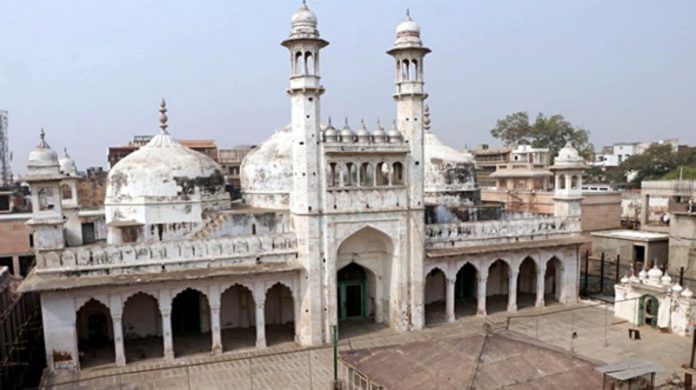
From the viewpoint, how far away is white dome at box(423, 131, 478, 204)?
25469 millimetres

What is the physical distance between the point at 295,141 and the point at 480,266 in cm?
Result: 838

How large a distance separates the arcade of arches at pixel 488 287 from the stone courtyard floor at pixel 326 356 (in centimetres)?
63

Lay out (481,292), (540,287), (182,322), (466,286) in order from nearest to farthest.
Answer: (182,322), (481,292), (540,287), (466,286)

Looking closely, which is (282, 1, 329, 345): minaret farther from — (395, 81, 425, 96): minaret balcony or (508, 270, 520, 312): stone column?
(508, 270, 520, 312): stone column

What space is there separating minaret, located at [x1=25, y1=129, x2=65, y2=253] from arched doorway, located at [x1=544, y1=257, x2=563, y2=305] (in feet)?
58.5

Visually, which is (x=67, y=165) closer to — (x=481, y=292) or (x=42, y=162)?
(x=42, y=162)

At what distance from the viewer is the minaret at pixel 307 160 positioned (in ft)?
55.7

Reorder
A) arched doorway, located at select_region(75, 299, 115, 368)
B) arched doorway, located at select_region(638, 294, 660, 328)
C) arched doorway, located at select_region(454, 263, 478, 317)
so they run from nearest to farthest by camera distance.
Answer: arched doorway, located at select_region(75, 299, 115, 368)
arched doorway, located at select_region(638, 294, 660, 328)
arched doorway, located at select_region(454, 263, 478, 317)

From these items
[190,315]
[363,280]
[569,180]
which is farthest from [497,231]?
[190,315]

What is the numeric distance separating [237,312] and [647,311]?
14386mm

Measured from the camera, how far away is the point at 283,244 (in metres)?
17.6

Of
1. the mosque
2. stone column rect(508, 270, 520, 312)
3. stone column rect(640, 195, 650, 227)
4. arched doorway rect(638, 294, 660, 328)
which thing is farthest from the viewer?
stone column rect(640, 195, 650, 227)

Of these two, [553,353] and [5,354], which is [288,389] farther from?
[5,354]

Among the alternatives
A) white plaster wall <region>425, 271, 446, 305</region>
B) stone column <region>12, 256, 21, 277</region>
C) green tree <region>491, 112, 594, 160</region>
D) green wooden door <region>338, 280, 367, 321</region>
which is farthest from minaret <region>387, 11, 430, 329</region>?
green tree <region>491, 112, 594, 160</region>
